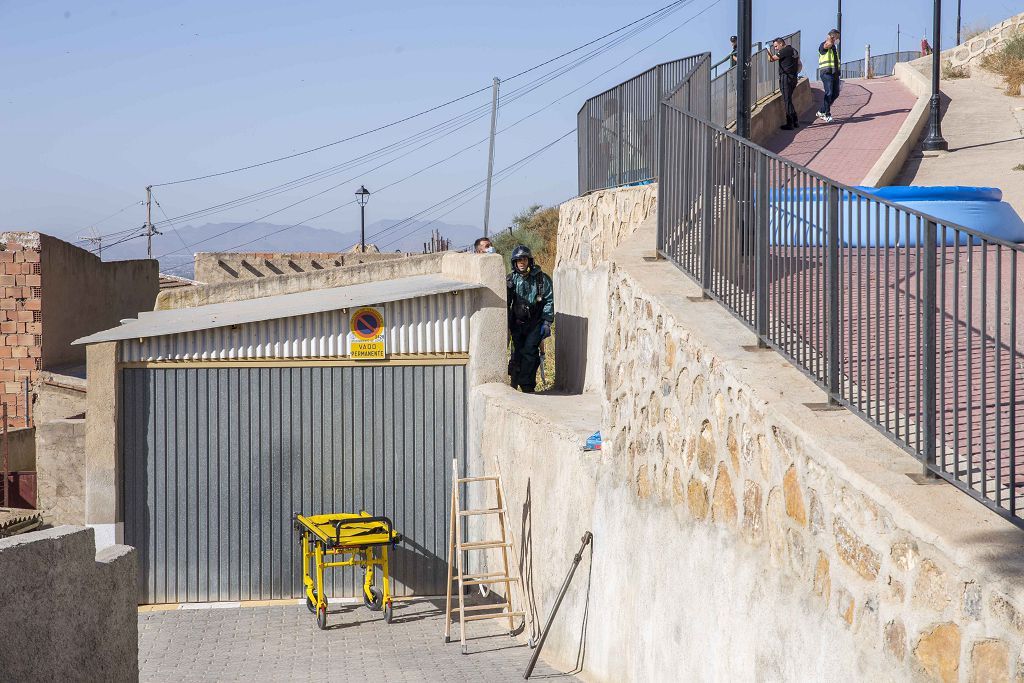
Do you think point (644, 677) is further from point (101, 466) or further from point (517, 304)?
point (101, 466)

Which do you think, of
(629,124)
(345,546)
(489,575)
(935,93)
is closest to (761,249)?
(489,575)

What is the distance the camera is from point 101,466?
43.1 feet

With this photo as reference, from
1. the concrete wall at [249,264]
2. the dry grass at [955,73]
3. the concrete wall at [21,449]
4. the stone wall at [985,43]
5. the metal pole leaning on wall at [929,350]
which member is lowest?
the concrete wall at [21,449]

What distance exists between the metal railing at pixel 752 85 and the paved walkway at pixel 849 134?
98 centimetres

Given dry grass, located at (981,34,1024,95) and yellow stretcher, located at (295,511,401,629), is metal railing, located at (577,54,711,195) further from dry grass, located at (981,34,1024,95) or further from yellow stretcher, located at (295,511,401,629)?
dry grass, located at (981,34,1024,95)

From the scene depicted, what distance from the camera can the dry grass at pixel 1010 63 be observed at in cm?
2601

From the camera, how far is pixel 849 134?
64.8 feet

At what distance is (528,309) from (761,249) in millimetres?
7394

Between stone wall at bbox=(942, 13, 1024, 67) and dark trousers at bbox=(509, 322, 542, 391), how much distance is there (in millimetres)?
22578

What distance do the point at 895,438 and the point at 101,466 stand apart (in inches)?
413

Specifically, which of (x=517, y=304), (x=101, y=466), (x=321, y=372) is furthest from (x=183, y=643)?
(x=517, y=304)

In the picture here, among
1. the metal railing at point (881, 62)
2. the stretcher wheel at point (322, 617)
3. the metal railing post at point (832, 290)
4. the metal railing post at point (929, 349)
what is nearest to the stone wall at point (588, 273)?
the stretcher wheel at point (322, 617)

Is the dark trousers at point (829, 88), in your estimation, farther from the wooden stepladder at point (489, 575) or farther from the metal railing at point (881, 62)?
the metal railing at point (881, 62)

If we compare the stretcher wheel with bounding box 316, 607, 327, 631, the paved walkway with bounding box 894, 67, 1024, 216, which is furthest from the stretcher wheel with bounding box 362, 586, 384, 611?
the paved walkway with bounding box 894, 67, 1024, 216
